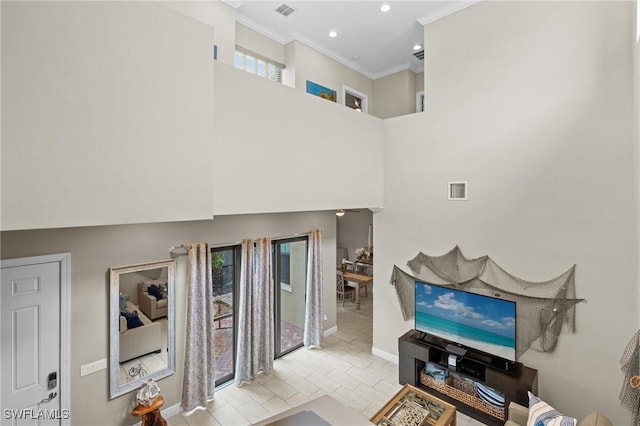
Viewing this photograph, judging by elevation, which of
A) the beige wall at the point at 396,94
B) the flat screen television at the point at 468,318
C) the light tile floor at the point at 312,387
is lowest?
the light tile floor at the point at 312,387

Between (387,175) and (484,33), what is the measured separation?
90.6 inches

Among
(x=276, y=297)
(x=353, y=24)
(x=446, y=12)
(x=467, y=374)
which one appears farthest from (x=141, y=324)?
(x=446, y=12)

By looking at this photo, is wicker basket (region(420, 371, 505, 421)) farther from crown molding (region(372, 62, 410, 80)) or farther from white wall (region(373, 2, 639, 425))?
crown molding (region(372, 62, 410, 80))

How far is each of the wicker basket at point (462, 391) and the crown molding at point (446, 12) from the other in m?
5.11

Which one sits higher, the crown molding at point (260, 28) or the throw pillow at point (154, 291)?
the crown molding at point (260, 28)

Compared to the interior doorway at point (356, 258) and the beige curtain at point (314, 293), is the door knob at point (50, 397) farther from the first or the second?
the interior doorway at point (356, 258)

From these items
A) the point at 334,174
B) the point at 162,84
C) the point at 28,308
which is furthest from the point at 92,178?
the point at 334,174

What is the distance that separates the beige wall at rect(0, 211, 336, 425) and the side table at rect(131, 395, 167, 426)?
33 cm

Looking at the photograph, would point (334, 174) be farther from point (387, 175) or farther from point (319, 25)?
point (319, 25)

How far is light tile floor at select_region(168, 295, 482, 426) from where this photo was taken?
386 cm

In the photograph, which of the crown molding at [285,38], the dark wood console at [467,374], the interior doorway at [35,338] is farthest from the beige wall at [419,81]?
the interior doorway at [35,338]

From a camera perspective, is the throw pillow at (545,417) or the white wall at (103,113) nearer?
the white wall at (103,113)

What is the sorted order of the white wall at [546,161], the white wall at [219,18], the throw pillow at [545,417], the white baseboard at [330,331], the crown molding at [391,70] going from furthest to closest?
the crown molding at [391,70] < the white baseboard at [330,331] < the white wall at [219,18] < the white wall at [546,161] < the throw pillow at [545,417]

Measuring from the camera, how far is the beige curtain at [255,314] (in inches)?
176
